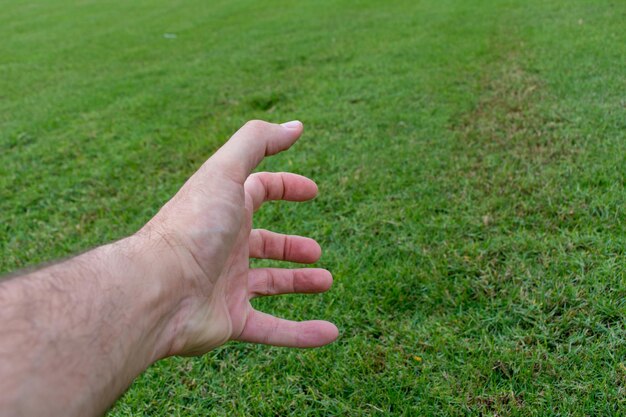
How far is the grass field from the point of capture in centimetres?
177

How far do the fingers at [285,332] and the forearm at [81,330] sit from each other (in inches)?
14.8

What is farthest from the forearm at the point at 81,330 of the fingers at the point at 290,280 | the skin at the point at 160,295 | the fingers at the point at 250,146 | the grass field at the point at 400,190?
the grass field at the point at 400,190

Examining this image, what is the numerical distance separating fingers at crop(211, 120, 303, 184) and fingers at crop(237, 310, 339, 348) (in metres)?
0.46

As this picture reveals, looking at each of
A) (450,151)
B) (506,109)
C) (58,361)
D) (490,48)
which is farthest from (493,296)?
(490,48)

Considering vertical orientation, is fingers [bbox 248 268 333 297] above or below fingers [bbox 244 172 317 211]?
below

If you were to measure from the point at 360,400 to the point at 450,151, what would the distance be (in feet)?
6.40

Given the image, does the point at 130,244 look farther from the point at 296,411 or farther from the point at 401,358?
the point at 401,358

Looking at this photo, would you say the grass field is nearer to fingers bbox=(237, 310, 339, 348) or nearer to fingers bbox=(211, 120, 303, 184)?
fingers bbox=(237, 310, 339, 348)

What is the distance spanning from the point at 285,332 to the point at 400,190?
1.49m

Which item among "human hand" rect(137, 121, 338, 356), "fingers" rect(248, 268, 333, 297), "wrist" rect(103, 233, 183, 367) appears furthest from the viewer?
"fingers" rect(248, 268, 333, 297)

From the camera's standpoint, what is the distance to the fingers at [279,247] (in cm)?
178

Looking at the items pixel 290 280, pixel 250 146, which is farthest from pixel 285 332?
pixel 250 146

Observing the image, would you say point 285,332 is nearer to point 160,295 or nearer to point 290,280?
point 290,280

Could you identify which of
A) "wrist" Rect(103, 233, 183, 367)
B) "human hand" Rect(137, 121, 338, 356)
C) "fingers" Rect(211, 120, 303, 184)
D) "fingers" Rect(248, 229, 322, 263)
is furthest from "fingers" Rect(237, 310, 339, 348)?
"fingers" Rect(211, 120, 303, 184)
